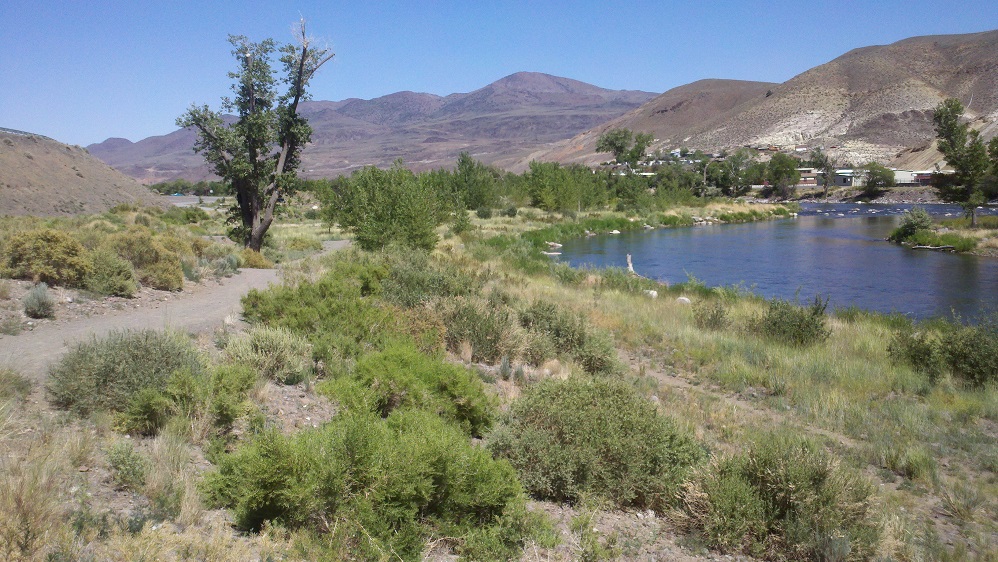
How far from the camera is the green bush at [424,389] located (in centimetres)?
702

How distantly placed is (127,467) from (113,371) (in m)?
2.12

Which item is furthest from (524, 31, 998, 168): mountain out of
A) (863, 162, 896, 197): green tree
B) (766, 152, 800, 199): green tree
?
(766, 152, 800, 199): green tree

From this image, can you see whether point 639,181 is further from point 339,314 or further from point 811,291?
point 339,314

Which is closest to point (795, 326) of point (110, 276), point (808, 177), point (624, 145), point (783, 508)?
point (783, 508)

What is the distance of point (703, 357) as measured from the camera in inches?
498

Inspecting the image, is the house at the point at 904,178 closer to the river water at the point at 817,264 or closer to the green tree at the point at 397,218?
the river water at the point at 817,264

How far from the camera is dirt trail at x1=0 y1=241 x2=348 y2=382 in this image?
7660 mm

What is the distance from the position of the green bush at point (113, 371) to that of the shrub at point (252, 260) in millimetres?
12990

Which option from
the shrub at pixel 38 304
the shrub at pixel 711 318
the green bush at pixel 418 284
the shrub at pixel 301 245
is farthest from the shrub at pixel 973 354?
the shrub at pixel 301 245

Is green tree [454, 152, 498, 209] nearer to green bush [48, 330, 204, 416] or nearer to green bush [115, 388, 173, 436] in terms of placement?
green bush [48, 330, 204, 416]

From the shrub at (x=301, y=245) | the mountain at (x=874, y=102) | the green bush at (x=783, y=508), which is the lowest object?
the green bush at (x=783, y=508)

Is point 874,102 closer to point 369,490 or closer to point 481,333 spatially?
point 481,333

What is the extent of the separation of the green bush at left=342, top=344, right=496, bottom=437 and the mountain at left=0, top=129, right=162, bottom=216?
1653 inches

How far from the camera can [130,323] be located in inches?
407
